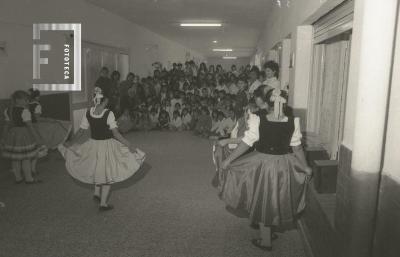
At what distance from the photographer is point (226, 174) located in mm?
3732

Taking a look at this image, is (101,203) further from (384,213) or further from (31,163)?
(384,213)

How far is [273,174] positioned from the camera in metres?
3.41

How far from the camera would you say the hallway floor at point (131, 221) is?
347 centimetres

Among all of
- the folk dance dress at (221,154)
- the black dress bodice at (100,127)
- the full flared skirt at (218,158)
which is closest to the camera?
the folk dance dress at (221,154)

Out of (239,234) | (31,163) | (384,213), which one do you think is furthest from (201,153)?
(384,213)

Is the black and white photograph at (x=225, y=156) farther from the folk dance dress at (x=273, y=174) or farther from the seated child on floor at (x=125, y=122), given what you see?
the seated child on floor at (x=125, y=122)

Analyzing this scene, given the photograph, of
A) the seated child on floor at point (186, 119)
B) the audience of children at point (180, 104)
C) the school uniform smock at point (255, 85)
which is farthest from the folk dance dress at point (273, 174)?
the seated child on floor at point (186, 119)

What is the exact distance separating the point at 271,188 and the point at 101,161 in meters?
2.00

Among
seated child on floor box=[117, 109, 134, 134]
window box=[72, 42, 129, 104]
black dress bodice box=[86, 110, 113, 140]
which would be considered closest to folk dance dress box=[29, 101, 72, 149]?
window box=[72, 42, 129, 104]

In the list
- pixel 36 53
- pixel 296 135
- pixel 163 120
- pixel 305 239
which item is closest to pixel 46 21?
pixel 36 53

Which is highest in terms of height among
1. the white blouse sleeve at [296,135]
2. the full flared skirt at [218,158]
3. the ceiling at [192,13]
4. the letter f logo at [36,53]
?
the ceiling at [192,13]

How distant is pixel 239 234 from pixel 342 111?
5.28 ft

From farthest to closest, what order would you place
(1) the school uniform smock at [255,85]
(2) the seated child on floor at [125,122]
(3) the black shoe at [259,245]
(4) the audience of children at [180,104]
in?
1. (2) the seated child on floor at [125,122]
2. (4) the audience of children at [180,104]
3. (1) the school uniform smock at [255,85]
4. (3) the black shoe at [259,245]

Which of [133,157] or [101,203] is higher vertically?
[133,157]
